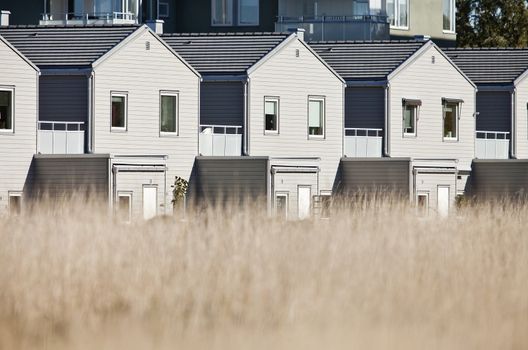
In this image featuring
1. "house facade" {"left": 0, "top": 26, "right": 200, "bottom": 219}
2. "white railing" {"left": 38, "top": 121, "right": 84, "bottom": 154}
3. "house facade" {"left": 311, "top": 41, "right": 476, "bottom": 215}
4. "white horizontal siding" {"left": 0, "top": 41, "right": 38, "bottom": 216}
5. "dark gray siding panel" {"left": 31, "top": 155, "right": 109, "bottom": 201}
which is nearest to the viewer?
"white horizontal siding" {"left": 0, "top": 41, "right": 38, "bottom": 216}

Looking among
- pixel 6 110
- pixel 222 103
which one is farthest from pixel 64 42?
pixel 222 103

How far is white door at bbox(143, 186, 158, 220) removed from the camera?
161 ft

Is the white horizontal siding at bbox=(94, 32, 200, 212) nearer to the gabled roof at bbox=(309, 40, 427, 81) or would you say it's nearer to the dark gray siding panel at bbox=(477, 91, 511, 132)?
the gabled roof at bbox=(309, 40, 427, 81)

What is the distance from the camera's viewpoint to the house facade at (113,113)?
47.9 metres

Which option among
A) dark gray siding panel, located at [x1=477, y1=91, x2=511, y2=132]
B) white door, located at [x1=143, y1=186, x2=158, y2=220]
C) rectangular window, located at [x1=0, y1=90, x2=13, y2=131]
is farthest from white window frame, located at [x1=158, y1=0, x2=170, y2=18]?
rectangular window, located at [x1=0, y1=90, x2=13, y2=131]

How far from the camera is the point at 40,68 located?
4991 cm

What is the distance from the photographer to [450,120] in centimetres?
6241

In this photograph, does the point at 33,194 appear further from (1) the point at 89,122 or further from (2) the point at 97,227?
(2) the point at 97,227

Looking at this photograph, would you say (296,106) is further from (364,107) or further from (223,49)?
(364,107)

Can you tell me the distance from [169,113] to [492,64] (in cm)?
1997

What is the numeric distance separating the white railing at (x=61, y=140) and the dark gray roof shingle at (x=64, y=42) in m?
2.24

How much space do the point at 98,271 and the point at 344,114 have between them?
39.5 metres

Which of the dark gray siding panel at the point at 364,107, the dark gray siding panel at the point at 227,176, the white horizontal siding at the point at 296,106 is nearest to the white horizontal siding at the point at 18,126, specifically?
the dark gray siding panel at the point at 227,176

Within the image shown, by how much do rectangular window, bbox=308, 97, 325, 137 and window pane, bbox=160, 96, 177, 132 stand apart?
647cm
